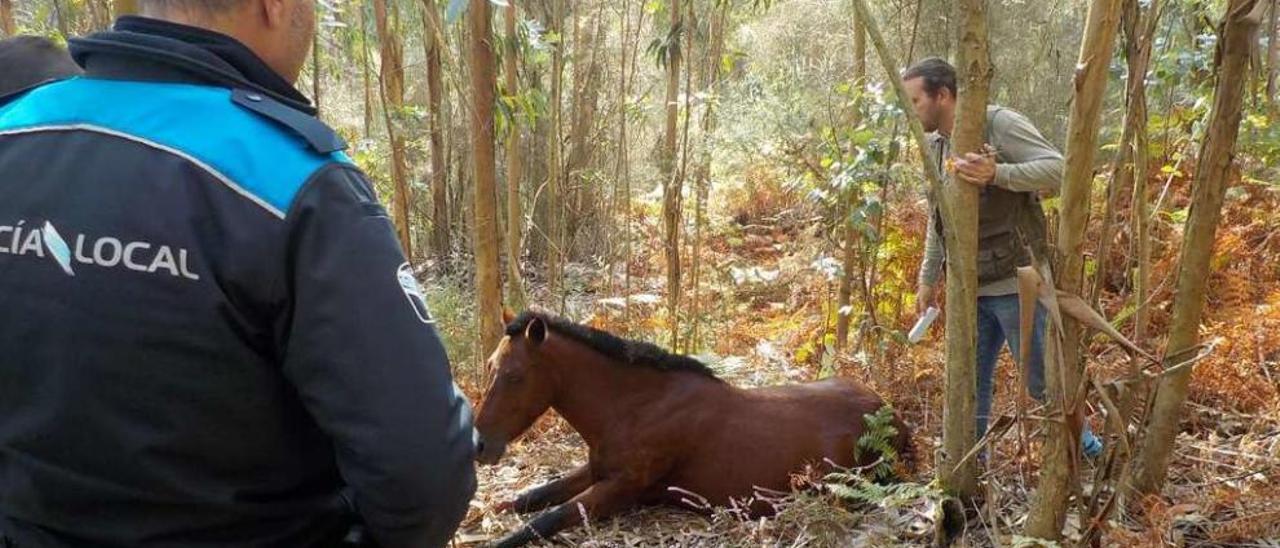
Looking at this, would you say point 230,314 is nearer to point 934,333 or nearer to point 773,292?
point 934,333

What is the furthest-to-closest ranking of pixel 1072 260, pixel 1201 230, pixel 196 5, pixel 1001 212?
pixel 1001 212 < pixel 1201 230 < pixel 1072 260 < pixel 196 5

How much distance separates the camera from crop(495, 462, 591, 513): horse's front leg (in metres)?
5.23

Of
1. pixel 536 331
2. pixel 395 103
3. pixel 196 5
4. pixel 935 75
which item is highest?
pixel 395 103

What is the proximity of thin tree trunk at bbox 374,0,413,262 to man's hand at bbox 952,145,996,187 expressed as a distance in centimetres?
336

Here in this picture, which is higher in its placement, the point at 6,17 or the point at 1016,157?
the point at 6,17

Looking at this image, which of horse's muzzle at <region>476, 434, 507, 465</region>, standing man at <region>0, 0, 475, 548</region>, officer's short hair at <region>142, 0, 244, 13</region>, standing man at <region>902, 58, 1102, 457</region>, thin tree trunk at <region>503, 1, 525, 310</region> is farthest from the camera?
thin tree trunk at <region>503, 1, 525, 310</region>

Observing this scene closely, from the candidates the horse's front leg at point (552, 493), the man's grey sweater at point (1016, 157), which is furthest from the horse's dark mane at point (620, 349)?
the man's grey sweater at point (1016, 157)

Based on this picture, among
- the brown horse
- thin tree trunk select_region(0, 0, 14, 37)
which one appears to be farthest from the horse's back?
thin tree trunk select_region(0, 0, 14, 37)

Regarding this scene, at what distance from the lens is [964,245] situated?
11.4 feet

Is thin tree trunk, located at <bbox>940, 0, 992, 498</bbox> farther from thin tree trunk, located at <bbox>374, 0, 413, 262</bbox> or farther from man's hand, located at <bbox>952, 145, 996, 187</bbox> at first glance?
thin tree trunk, located at <bbox>374, 0, 413, 262</bbox>

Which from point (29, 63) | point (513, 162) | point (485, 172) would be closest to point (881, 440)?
point (485, 172)

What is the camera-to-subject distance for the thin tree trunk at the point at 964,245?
3.39 m

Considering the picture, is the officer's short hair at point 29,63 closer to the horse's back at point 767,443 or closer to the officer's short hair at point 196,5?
the officer's short hair at point 196,5

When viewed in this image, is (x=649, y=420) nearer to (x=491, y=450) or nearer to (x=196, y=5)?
(x=491, y=450)
